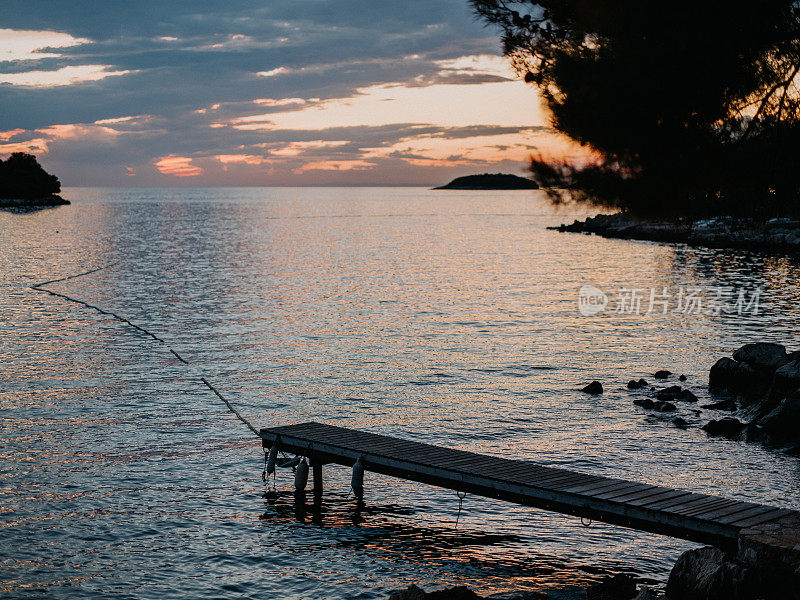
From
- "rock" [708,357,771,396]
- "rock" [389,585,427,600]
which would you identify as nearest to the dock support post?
"rock" [389,585,427,600]

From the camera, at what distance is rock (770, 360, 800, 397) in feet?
80.4

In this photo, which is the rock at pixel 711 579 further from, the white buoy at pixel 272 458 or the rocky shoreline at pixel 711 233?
the rocky shoreline at pixel 711 233

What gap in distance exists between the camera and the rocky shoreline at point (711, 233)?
305 ft

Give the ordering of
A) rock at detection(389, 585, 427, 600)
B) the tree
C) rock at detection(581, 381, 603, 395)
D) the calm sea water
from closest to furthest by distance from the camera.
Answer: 1. rock at detection(389, 585, 427, 600)
2. the calm sea water
3. the tree
4. rock at detection(581, 381, 603, 395)

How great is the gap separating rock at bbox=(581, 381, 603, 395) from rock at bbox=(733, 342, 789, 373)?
203 inches

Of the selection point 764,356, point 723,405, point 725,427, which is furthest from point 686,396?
point 725,427

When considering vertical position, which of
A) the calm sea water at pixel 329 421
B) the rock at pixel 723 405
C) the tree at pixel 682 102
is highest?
the tree at pixel 682 102

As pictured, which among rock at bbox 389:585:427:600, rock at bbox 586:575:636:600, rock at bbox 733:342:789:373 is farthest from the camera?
rock at bbox 733:342:789:373

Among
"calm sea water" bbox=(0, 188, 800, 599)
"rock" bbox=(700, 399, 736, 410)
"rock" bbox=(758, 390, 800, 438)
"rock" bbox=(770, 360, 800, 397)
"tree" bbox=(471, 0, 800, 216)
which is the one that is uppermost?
"tree" bbox=(471, 0, 800, 216)

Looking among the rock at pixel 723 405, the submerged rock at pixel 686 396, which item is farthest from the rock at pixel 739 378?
the submerged rock at pixel 686 396

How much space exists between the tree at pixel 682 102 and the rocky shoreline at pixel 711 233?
1925 inches

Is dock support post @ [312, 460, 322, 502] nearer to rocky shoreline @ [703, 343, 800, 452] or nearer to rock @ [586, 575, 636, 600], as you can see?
rock @ [586, 575, 636, 600]

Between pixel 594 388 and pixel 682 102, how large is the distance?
1154 centimetres

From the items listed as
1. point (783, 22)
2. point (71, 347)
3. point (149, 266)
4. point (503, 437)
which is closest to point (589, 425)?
point (503, 437)
